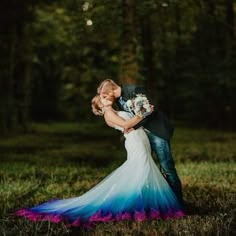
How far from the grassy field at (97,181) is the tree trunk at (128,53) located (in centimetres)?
257

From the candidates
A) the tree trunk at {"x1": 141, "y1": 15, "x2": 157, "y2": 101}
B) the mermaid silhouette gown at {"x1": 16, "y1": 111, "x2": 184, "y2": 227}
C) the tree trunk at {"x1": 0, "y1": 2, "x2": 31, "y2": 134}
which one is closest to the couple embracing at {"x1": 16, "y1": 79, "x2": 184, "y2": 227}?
the mermaid silhouette gown at {"x1": 16, "y1": 111, "x2": 184, "y2": 227}

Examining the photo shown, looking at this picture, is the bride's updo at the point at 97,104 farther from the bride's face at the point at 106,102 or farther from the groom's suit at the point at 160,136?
the groom's suit at the point at 160,136

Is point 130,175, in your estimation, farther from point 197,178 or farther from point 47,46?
point 47,46

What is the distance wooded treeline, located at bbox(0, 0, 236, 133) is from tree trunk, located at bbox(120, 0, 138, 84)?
385 centimetres

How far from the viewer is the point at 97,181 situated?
14578 mm

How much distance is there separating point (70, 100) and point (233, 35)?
2457cm

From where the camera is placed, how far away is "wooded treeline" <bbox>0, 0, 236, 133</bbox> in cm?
3491

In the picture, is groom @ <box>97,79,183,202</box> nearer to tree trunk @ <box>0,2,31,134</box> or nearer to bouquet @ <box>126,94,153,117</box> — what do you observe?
bouquet @ <box>126,94,153,117</box>

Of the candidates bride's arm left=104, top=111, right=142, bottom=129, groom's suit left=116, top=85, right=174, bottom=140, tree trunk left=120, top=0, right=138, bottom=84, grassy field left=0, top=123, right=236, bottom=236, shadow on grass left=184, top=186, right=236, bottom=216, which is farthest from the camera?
tree trunk left=120, top=0, right=138, bottom=84

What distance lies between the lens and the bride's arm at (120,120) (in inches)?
382

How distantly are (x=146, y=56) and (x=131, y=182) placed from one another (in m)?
24.8

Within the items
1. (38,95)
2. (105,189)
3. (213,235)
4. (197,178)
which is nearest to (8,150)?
(197,178)

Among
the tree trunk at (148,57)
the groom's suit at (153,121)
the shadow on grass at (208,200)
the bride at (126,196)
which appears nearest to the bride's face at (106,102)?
the bride at (126,196)

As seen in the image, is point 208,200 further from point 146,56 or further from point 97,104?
point 146,56
